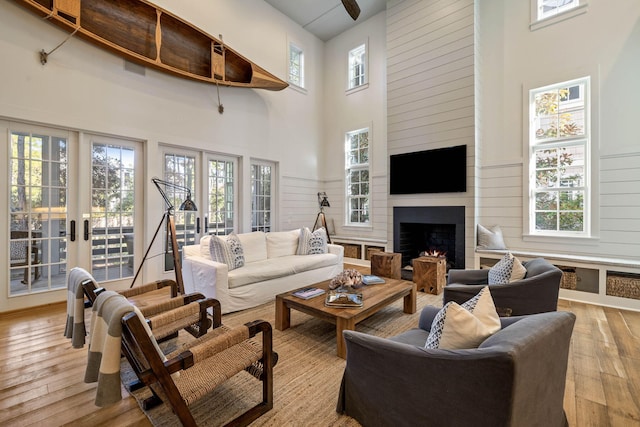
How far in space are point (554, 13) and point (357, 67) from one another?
11.5 feet

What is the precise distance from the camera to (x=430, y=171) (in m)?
5.11

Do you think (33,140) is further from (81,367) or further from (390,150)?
(390,150)

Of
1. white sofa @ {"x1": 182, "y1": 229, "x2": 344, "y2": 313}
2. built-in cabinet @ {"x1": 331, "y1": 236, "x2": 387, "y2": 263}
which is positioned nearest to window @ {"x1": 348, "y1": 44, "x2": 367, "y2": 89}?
built-in cabinet @ {"x1": 331, "y1": 236, "x2": 387, "y2": 263}

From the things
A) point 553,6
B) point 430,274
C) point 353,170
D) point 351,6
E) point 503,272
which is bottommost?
point 430,274

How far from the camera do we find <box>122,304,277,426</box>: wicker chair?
1.28 meters

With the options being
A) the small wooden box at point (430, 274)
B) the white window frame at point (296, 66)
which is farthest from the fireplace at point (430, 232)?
the white window frame at point (296, 66)

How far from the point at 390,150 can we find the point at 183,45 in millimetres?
4019

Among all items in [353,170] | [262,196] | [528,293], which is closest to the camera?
[528,293]

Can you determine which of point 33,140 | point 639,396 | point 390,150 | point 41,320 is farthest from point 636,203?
point 33,140

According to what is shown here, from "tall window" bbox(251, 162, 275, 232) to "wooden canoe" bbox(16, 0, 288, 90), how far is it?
1.59 metres

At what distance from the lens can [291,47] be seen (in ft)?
20.9

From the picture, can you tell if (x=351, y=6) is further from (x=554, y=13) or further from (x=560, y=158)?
(x=560, y=158)

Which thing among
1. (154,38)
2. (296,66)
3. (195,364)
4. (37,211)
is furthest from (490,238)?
(37,211)

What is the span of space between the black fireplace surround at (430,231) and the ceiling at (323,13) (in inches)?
163
